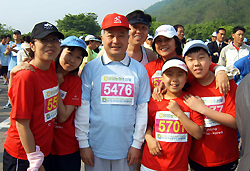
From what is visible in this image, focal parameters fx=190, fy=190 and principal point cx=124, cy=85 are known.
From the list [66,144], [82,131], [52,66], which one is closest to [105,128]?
[82,131]

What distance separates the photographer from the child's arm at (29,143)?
1628 mm

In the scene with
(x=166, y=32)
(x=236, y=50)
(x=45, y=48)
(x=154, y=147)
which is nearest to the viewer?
(x=45, y=48)

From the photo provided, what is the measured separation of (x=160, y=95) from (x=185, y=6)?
482 feet

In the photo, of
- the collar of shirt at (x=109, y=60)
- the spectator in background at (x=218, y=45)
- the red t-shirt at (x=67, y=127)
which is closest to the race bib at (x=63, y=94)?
the red t-shirt at (x=67, y=127)

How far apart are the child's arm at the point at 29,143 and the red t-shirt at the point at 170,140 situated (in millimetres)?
1039

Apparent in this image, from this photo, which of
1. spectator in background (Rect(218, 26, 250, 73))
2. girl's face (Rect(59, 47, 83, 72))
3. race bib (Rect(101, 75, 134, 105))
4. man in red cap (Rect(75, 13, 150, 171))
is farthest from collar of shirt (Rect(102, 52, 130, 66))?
spectator in background (Rect(218, 26, 250, 73))

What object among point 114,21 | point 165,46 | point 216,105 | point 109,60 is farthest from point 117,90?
point 216,105

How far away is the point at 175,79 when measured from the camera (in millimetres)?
1966

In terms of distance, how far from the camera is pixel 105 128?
196 centimetres

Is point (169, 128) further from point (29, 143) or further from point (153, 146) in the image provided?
point (29, 143)

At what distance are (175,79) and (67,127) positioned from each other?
1.25 m

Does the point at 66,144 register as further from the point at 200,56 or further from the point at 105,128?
the point at 200,56

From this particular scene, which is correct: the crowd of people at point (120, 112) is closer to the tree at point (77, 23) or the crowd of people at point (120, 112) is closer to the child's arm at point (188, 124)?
the child's arm at point (188, 124)

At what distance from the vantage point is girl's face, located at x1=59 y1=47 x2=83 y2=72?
2006mm
